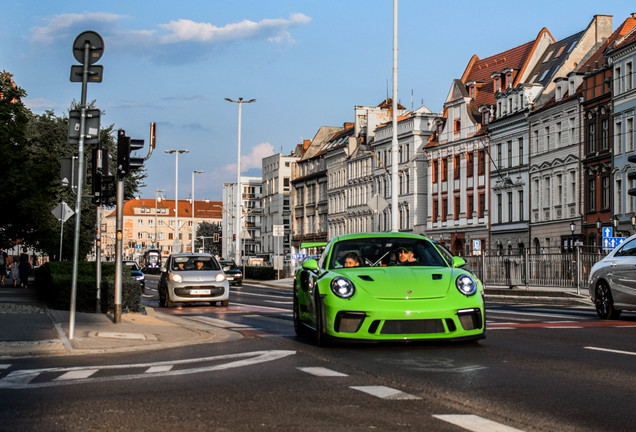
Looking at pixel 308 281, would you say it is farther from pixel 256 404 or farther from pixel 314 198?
pixel 314 198

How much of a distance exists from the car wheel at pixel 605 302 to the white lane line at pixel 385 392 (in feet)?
39.8

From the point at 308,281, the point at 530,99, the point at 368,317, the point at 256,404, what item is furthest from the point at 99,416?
the point at 530,99

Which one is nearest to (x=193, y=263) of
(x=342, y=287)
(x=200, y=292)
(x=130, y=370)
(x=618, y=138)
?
(x=200, y=292)

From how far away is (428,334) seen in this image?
39.1 ft

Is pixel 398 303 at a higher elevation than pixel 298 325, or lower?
higher

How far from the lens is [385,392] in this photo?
8.34 metres

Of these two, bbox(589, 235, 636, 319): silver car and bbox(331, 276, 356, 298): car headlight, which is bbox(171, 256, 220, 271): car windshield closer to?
bbox(589, 235, 636, 319): silver car

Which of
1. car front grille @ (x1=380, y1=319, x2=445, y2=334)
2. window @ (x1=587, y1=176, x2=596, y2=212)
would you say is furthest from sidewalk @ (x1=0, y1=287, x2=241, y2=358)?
window @ (x1=587, y1=176, x2=596, y2=212)

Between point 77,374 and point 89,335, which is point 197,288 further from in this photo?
point 77,374

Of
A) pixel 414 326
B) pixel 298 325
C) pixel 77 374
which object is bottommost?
pixel 77 374

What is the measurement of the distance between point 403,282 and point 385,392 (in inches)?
151

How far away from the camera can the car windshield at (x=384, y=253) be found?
13.3 metres

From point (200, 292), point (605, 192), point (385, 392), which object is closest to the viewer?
point (385, 392)

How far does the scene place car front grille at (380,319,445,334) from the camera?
11867 mm
